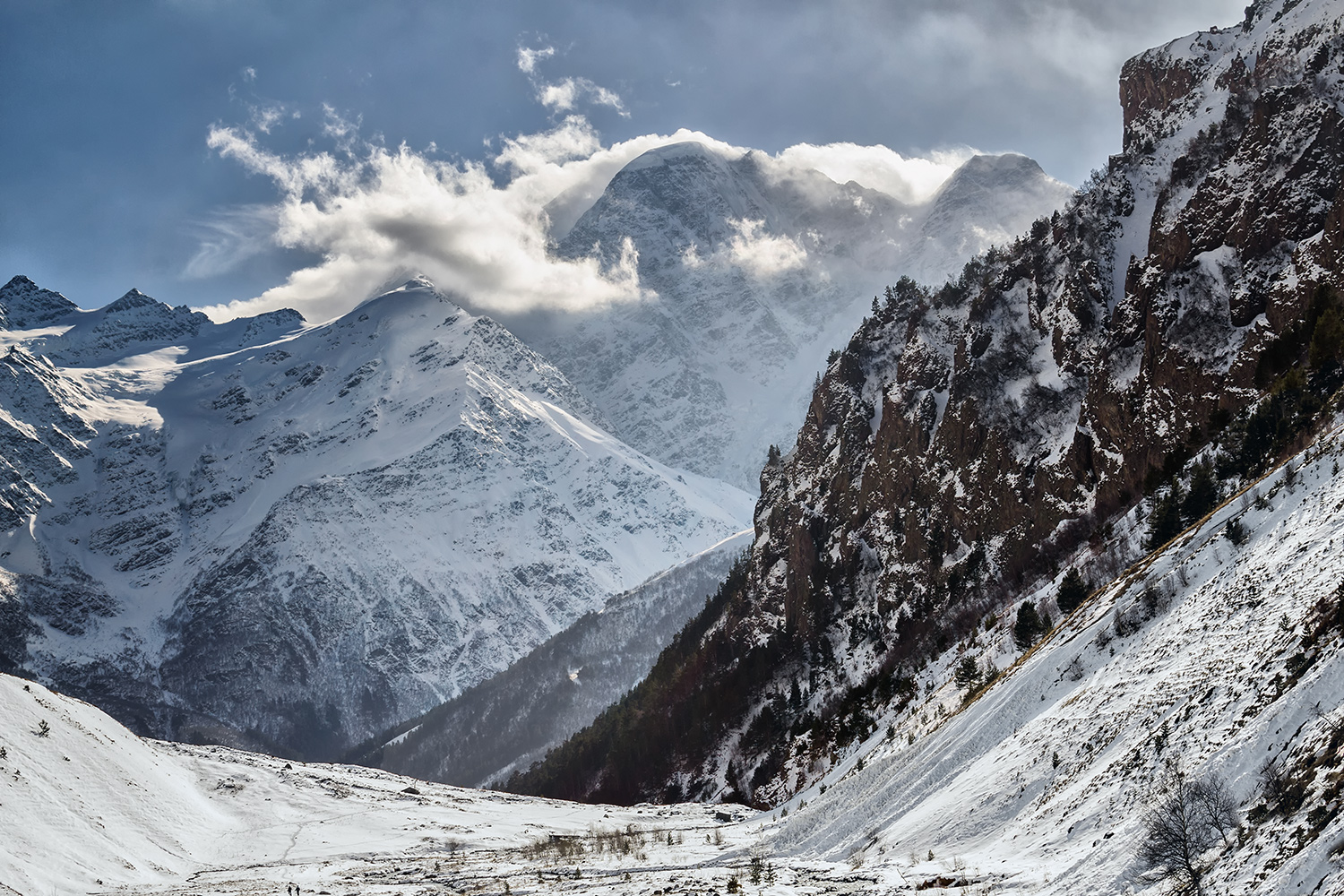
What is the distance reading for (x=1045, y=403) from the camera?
90.6 meters

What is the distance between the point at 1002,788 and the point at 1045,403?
72322 millimetres

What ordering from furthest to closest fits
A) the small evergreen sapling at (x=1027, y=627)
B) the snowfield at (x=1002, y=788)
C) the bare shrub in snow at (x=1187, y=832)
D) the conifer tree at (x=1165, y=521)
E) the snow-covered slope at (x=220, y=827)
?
1. the conifer tree at (x=1165, y=521)
2. the small evergreen sapling at (x=1027, y=627)
3. the snow-covered slope at (x=220, y=827)
4. the snowfield at (x=1002, y=788)
5. the bare shrub in snow at (x=1187, y=832)

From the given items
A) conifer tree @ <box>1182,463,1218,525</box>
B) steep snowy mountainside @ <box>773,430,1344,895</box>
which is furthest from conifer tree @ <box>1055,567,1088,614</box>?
steep snowy mountainside @ <box>773,430,1344,895</box>

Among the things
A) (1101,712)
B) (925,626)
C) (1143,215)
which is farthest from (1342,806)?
(1143,215)

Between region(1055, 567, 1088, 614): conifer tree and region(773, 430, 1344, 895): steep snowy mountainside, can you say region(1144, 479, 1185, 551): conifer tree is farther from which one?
region(773, 430, 1344, 895): steep snowy mountainside

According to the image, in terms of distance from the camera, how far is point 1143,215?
293 ft

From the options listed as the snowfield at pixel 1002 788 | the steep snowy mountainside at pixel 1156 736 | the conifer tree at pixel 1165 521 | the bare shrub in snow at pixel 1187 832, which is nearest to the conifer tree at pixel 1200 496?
the conifer tree at pixel 1165 521

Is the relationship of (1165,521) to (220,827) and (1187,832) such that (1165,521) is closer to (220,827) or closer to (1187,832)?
(1187,832)

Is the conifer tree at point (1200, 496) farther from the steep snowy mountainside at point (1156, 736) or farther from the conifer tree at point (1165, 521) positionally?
the steep snowy mountainside at point (1156, 736)

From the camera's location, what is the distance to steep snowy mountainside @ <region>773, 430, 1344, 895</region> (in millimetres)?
15844

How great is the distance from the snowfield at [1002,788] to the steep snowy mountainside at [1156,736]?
0.07 metres

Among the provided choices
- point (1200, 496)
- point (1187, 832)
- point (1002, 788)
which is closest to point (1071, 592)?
point (1200, 496)

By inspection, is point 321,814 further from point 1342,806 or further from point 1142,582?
point 1342,806

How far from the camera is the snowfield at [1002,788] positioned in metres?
17.6
